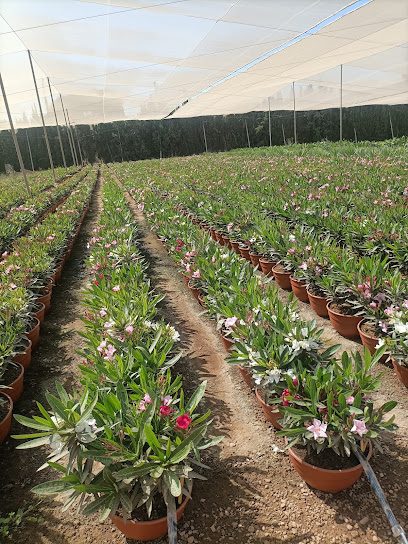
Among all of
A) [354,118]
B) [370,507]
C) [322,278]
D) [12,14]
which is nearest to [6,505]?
[370,507]

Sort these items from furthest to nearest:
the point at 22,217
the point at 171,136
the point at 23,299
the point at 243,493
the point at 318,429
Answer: the point at 171,136
the point at 22,217
the point at 23,299
the point at 243,493
the point at 318,429

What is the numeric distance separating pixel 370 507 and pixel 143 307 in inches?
74.9

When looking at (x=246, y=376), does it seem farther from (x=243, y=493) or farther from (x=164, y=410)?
(x=164, y=410)

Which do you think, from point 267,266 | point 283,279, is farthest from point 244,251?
point 283,279

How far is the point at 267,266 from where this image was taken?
184 inches

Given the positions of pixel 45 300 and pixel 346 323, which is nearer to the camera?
pixel 346 323

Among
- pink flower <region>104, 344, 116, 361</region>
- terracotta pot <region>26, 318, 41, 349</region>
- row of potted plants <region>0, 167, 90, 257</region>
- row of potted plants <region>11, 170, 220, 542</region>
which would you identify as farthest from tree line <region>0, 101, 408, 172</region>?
row of potted plants <region>11, 170, 220, 542</region>

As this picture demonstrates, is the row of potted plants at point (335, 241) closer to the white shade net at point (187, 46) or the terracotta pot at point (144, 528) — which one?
the terracotta pot at point (144, 528)

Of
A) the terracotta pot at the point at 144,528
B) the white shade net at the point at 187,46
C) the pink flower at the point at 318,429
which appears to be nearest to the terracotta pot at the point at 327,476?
the pink flower at the point at 318,429

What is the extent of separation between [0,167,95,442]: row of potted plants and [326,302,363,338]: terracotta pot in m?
2.60

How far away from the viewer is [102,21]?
712 centimetres

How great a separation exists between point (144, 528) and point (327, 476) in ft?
2.93

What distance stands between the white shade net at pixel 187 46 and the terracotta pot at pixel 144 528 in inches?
289

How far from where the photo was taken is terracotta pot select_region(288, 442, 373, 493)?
5.83 feet
